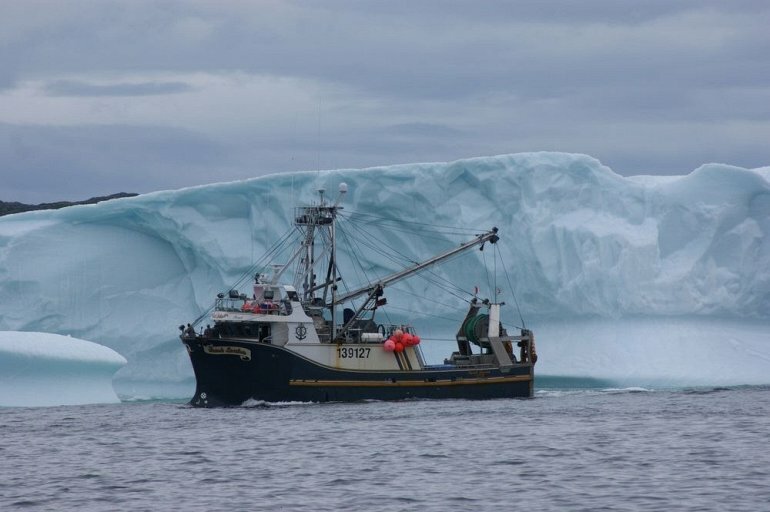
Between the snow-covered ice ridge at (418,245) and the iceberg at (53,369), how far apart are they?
13.9ft

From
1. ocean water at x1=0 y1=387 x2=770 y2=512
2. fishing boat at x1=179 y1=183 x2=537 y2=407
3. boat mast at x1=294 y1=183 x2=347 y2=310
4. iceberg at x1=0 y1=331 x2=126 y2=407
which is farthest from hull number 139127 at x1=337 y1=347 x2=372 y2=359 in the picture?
iceberg at x1=0 y1=331 x2=126 y2=407

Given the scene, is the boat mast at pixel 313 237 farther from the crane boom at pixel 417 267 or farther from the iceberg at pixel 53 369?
the iceberg at pixel 53 369

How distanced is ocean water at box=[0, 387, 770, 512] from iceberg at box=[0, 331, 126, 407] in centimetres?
123

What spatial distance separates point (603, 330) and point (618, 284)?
1459 mm

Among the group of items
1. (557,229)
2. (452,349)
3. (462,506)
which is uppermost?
(557,229)

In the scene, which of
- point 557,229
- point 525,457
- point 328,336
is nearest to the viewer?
point 525,457

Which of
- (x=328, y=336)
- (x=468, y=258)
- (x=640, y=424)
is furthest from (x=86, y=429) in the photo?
(x=468, y=258)

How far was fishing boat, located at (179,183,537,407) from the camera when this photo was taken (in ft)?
119

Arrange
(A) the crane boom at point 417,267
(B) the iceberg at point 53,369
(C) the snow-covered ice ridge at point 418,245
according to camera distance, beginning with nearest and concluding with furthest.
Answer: (B) the iceberg at point 53,369
(A) the crane boom at point 417,267
(C) the snow-covered ice ridge at point 418,245

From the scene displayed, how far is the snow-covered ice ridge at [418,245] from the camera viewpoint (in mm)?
42219

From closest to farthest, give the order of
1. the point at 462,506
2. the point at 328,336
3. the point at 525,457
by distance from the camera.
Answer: the point at 462,506 < the point at 525,457 < the point at 328,336

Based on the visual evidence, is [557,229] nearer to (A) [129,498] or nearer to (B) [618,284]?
(B) [618,284]

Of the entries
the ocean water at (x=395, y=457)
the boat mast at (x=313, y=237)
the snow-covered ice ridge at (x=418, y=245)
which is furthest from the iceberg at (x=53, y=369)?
the boat mast at (x=313, y=237)

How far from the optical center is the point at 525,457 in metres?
25.2
